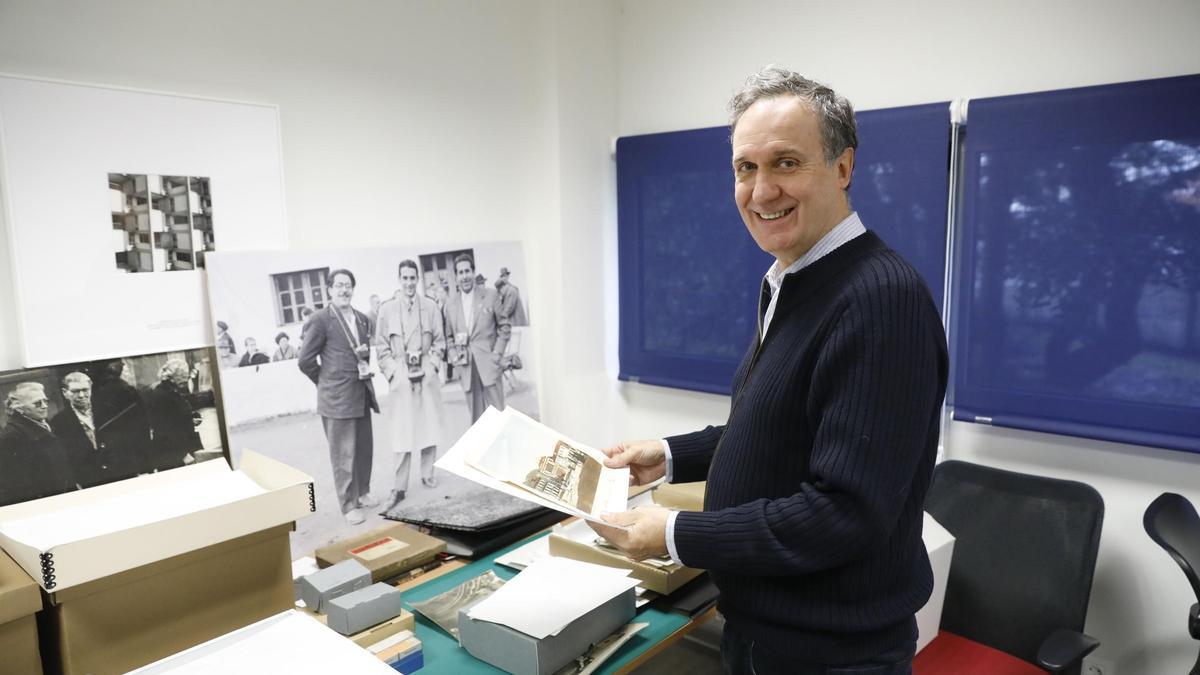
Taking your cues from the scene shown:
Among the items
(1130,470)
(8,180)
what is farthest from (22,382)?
(1130,470)

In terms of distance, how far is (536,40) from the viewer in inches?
114

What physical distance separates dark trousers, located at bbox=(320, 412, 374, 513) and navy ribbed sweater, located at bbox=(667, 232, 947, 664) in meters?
1.30

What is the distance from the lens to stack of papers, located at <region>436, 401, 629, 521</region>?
4.53 ft

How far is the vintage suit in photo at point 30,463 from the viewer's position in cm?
160

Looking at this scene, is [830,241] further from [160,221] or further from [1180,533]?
[160,221]

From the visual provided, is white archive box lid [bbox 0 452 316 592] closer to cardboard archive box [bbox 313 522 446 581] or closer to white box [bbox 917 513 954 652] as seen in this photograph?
cardboard archive box [bbox 313 522 446 581]

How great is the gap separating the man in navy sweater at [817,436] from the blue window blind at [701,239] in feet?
3.93

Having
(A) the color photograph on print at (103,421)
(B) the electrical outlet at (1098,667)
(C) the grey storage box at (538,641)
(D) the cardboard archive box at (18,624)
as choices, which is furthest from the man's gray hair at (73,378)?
(B) the electrical outlet at (1098,667)

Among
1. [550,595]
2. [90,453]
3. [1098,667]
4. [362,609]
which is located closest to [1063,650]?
[1098,667]

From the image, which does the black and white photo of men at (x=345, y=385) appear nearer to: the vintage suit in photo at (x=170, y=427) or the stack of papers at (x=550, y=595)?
the vintage suit in photo at (x=170, y=427)

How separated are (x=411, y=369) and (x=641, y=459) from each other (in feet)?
3.40

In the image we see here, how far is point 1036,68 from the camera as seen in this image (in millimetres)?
2199

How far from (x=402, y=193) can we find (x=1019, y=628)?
2197 millimetres

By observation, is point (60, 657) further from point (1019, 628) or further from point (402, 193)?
point (1019, 628)
